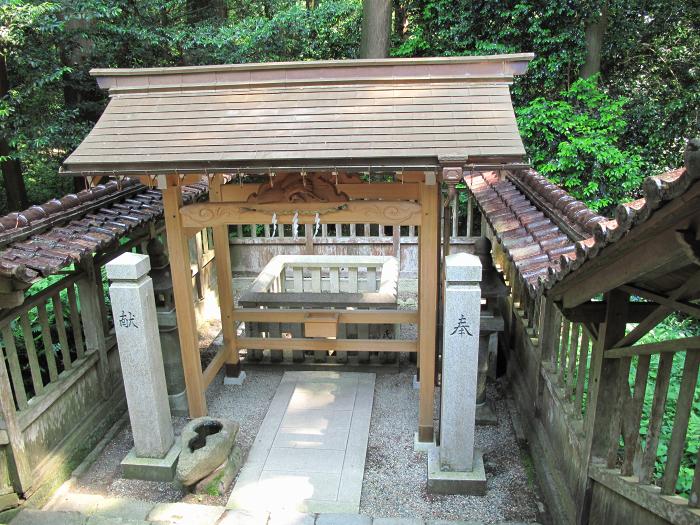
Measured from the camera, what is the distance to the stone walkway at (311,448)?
171 inches

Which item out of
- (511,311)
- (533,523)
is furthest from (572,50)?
(533,523)

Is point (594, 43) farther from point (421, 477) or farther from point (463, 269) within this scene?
point (421, 477)

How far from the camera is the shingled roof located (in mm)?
3705

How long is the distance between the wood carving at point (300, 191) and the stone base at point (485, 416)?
2717 mm

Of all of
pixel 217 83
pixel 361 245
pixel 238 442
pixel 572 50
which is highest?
pixel 572 50

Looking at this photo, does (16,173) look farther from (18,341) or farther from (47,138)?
(18,341)

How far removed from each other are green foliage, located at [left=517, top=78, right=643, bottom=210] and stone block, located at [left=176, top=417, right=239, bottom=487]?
8290 millimetres

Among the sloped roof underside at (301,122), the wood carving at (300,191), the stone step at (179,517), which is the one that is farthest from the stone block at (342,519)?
the sloped roof underside at (301,122)

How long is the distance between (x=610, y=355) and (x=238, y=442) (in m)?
3.76

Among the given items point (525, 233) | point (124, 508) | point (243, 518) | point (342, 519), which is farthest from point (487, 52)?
point (124, 508)

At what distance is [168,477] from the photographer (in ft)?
15.0

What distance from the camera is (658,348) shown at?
2.42m

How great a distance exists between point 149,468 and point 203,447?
70cm

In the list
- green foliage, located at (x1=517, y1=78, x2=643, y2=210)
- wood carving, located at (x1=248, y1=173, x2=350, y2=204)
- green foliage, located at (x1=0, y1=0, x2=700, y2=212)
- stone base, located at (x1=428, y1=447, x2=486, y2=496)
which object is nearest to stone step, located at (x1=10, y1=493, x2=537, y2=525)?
stone base, located at (x1=428, y1=447, x2=486, y2=496)
